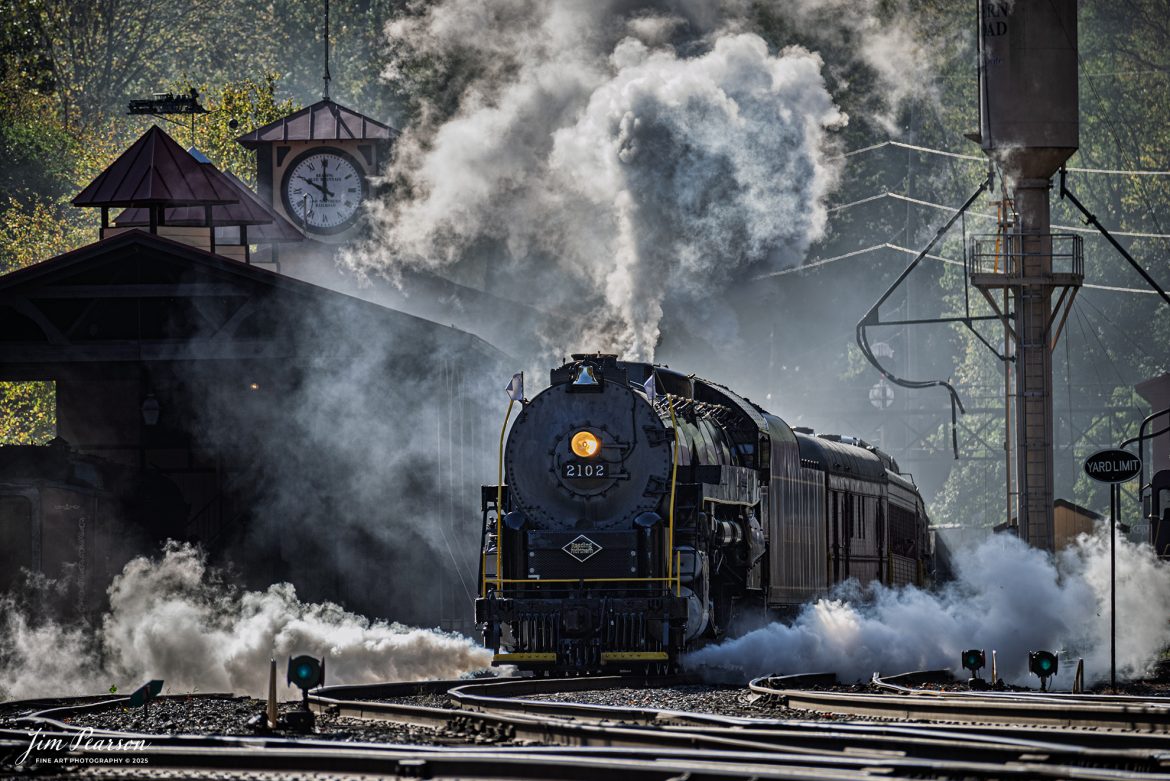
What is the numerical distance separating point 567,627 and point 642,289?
1007cm

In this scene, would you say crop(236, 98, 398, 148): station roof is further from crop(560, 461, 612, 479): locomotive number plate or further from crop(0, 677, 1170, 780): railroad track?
crop(0, 677, 1170, 780): railroad track

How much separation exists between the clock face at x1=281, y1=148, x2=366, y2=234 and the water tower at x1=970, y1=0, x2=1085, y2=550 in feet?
62.1

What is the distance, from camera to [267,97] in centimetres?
6341

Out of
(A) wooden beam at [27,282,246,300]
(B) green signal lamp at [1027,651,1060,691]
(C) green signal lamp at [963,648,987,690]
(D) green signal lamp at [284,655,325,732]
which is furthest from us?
(A) wooden beam at [27,282,246,300]

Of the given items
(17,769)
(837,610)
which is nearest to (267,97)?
(837,610)

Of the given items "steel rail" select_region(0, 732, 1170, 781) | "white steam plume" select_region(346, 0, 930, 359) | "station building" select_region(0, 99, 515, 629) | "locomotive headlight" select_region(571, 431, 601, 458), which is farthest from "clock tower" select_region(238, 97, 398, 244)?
"steel rail" select_region(0, 732, 1170, 781)

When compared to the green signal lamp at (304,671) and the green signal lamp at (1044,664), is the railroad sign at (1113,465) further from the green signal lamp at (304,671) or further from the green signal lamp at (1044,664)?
the green signal lamp at (304,671)

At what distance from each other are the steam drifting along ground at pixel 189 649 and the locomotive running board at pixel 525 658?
263 centimetres

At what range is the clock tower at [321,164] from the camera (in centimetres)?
4672

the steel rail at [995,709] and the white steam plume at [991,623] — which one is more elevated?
the white steam plume at [991,623]

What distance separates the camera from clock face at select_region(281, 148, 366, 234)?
4691cm

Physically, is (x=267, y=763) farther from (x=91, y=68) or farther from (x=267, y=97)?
(x=91, y=68)

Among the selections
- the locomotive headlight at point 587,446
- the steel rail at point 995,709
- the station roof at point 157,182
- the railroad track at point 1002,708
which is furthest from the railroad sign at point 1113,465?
the station roof at point 157,182

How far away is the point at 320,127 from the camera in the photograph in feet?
156
